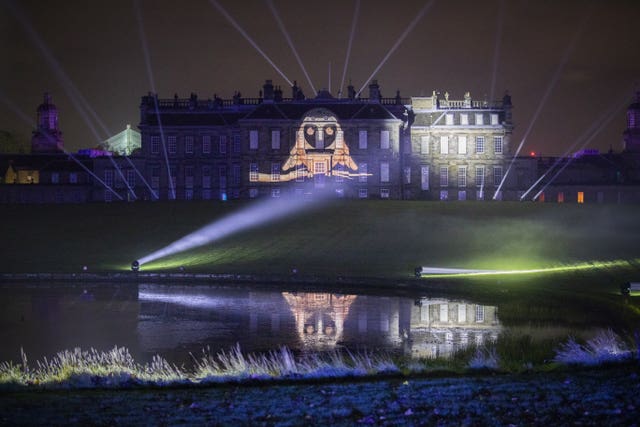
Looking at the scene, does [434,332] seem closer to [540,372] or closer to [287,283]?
[540,372]

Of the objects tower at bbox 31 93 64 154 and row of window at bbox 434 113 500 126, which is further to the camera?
tower at bbox 31 93 64 154

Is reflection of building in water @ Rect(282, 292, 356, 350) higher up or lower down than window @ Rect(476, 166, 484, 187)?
lower down

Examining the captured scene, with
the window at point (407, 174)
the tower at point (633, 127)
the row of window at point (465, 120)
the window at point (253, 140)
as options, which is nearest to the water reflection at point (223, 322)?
the window at point (253, 140)

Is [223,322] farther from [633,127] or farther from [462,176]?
[633,127]

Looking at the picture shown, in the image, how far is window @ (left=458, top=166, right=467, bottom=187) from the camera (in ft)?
262

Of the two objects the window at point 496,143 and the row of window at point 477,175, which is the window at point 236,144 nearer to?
the row of window at point 477,175

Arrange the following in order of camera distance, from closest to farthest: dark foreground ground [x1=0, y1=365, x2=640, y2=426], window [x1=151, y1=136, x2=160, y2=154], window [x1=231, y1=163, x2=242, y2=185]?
dark foreground ground [x1=0, y1=365, x2=640, y2=426] < window [x1=231, y1=163, x2=242, y2=185] < window [x1=151, y1=136, x2=160, y2=154]

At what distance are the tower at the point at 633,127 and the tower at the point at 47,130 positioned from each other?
73.9 meters

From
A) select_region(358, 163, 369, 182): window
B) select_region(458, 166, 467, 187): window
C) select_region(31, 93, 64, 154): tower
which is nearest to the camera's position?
select_region(358, 163, 369, 182): window

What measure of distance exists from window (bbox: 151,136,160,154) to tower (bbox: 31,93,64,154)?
3677 cm

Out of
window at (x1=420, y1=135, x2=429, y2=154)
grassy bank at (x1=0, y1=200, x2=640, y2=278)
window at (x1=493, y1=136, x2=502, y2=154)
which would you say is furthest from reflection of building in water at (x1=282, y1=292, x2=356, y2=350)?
window at (x1=493, y1=136, x2=502, y2=154)

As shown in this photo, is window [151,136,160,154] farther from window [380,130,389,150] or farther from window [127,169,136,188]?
window [380,130,389,150]

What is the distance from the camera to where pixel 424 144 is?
80.1 metres

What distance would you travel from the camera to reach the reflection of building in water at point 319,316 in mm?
22266
